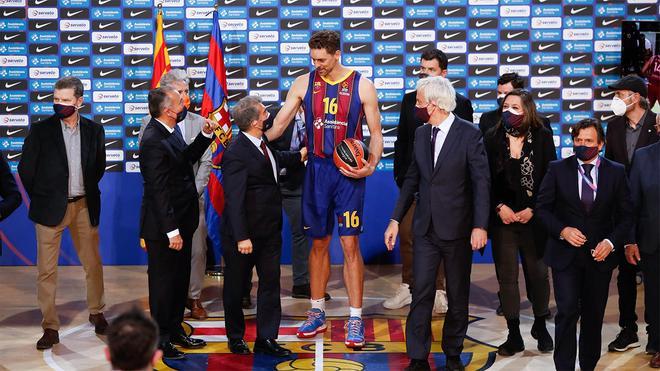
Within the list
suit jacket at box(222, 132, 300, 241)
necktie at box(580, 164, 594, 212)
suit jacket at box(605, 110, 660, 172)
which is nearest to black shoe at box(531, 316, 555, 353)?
necktie at box(580, 164, 594, 212)

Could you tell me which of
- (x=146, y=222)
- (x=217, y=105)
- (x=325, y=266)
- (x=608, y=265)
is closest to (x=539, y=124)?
(x=608, y=265)

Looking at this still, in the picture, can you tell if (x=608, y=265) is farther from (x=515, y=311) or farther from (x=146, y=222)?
(x=146, y=222)

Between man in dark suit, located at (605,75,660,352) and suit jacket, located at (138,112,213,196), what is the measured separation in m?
3.00

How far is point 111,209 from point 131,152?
1.93ft

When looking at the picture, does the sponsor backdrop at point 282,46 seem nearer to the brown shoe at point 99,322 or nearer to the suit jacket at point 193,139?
the suit jacket at point 193,139

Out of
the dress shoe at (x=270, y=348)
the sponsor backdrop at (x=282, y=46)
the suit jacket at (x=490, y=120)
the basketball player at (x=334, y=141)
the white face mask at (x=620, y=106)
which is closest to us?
the dress shoe at (x=270, y=348)

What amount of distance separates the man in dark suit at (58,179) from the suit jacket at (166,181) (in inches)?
30.1

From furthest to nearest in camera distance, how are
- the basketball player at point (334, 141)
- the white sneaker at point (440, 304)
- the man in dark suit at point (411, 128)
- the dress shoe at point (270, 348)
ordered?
1. the white sneaker at point (440, 304)
2. the man in dark suit at point (411, 128)
3. the basketball player at point (334, 141)
4. the dress shoe at point (270, 348)

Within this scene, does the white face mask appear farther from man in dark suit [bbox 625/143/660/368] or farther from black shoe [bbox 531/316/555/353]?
black shoe [bbox 531/316/555/353]

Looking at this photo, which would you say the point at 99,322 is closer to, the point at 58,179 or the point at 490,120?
the point at 58,179

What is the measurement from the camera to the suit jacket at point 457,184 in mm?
5809

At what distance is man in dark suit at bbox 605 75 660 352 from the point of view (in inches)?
257

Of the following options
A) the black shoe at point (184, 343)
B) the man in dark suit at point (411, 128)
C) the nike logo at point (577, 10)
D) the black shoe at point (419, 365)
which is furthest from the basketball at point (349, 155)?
the nike logo at point (577, 10)

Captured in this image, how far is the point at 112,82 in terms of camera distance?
30.8ft
